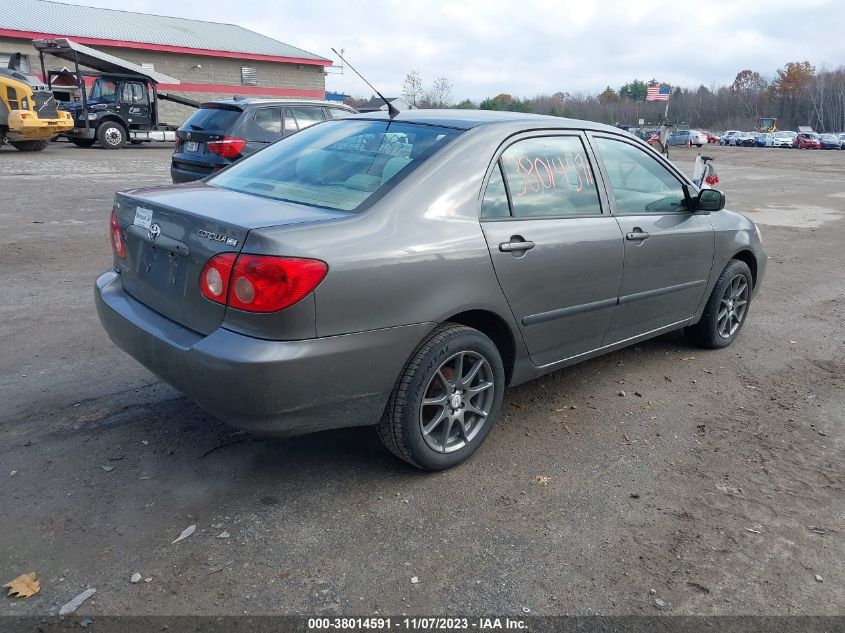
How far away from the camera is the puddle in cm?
1266

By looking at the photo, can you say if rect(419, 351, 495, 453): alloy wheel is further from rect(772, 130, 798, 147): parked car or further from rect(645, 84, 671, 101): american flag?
rect(772, 130, 798, 147): parked car

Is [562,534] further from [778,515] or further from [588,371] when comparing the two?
[588,371]

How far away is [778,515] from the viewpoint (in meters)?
3.16

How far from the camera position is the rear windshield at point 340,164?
10.9 feet

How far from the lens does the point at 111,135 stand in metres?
23.5

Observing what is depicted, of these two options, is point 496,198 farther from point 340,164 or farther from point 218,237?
point 218,237

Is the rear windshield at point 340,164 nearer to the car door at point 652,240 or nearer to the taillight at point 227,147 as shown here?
the car door at point 652,240

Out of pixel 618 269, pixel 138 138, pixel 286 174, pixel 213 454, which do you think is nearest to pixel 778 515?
pixel 618 269

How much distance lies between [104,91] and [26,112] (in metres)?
4.54

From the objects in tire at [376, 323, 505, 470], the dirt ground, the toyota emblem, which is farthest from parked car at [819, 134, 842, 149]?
the toyota emblem

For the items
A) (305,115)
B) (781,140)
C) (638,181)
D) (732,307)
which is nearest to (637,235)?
(638,181)

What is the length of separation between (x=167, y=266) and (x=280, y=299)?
72 centimetres

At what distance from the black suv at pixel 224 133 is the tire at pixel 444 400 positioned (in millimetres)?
6822

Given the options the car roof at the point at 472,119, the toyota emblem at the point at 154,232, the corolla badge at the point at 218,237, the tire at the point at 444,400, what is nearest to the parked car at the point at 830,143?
the car roof at the point at 472,119
